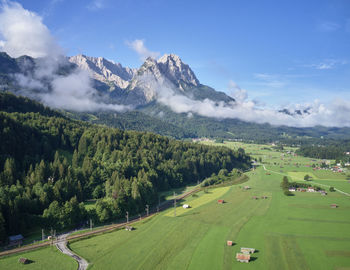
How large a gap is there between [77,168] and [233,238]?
70.6 m

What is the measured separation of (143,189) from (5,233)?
141 ft

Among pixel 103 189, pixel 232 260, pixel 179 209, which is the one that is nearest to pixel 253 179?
pixel 179 209

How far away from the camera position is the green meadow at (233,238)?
51812mm

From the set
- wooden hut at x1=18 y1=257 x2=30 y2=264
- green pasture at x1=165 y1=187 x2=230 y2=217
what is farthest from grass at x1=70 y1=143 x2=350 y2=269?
wooden hut at x1=18 y1=257 x2=30 y2=264

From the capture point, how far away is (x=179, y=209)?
89.8m

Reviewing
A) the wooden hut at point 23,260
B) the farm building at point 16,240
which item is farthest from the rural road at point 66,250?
the farm building at point 16,240

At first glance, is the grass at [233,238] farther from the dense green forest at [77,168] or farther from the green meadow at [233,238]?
the dense green forest at [77,168]

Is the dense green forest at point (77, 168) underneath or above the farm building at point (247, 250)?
above

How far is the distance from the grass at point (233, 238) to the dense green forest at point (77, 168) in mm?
13080

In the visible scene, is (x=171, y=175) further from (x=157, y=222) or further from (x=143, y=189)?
(x=157, y=222)

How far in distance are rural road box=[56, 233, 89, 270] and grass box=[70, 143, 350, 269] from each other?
1.34 metres

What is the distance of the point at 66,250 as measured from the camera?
58.5 metres

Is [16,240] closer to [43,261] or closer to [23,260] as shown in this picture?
A: [23,260]

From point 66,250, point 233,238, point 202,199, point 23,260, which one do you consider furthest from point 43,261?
point 202,199
